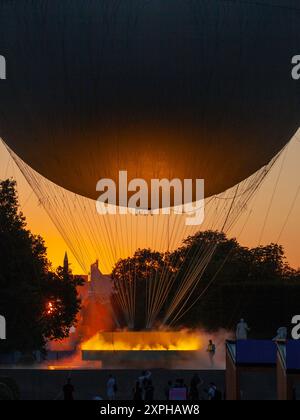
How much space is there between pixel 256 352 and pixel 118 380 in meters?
5.01

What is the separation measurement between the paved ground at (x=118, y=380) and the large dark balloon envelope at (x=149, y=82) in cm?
584

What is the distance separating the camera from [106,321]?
349 feet

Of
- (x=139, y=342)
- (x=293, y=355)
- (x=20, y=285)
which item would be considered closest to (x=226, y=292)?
(x=20, y=285)

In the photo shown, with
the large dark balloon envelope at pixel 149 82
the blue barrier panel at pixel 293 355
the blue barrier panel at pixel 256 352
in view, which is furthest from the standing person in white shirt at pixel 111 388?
the large dark balloon envelope at pixel 149 82

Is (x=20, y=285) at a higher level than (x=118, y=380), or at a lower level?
higher

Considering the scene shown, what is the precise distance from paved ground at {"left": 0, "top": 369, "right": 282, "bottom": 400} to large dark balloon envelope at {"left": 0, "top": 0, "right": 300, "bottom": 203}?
19.2 ft

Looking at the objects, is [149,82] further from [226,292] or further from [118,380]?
[226,292]

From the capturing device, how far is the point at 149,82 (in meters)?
29.9

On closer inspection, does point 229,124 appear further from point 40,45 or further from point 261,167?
point 40,45

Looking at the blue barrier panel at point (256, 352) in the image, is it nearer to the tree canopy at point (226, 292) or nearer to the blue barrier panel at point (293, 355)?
the blue barrier panel at point (293, 355)

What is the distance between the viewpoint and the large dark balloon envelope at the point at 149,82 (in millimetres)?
29828

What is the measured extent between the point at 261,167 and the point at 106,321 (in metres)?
73.2

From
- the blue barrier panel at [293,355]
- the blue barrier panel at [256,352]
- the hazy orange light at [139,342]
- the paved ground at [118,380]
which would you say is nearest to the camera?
the blue barrier panel at [293,355]
